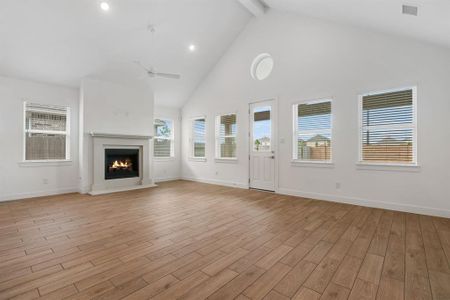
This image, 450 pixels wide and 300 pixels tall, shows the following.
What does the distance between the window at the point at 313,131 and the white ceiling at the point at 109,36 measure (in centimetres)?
287

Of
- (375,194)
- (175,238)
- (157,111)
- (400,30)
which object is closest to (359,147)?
(375,194)

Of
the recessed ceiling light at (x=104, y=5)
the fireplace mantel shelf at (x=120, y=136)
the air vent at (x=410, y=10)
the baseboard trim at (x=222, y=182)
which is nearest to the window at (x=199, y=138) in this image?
the baseboard trim at (x=222, y=182)

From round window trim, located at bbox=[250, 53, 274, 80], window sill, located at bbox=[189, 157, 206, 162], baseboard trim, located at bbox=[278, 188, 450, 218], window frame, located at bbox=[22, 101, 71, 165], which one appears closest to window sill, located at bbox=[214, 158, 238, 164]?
window sill, located at bbox=[189, 157, 206, 162]

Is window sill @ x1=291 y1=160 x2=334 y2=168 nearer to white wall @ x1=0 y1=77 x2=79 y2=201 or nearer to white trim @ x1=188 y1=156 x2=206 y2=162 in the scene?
white trim @ x1=188 y1=156 x2=206 y2=162

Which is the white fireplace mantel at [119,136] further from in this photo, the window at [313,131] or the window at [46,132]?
the window at [313,131]

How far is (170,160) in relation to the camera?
24.4ft

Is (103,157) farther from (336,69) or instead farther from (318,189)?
(336,69)

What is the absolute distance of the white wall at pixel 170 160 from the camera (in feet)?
23.3

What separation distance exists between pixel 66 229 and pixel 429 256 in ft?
14.1

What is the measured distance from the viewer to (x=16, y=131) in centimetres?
469

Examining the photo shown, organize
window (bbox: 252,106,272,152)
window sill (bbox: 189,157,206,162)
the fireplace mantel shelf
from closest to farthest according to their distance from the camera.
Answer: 1. the fireplace mantel shelf
2. window (bbox: 252,106,272,152)
3. window sill (bbox: 189,157,206,162)

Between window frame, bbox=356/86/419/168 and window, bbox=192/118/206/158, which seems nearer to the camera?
window frame, bbox=356/86/419/168

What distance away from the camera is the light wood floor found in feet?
5.46

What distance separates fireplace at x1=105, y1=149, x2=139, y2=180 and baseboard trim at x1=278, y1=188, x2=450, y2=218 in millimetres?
4213
